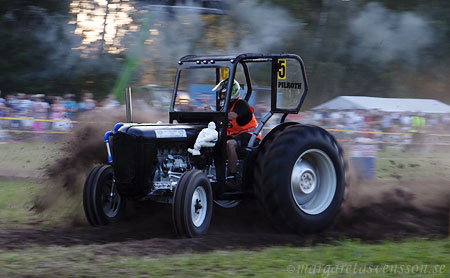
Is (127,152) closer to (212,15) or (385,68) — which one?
(212,15)

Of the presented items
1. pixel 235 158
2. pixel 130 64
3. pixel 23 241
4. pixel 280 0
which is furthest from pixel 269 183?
pixel 280 0

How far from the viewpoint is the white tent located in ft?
59.0

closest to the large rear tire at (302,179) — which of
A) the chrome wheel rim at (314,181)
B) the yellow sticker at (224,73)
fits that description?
the chrome wheel rim at (314,181)

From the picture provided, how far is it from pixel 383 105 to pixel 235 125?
466 inches

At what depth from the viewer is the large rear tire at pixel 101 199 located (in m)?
7.72

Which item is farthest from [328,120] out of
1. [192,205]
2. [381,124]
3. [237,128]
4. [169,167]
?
[192,205]

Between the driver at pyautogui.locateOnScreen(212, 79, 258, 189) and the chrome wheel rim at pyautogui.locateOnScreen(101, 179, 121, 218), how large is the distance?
1.45m

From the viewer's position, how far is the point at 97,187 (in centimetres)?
775

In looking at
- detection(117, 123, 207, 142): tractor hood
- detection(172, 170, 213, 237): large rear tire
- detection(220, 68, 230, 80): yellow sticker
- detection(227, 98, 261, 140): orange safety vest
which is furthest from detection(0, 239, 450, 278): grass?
detection(220, 68, 230, 80): yellow sticker

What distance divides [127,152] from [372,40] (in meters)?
19.0

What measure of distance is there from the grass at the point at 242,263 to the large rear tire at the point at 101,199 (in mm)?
1475

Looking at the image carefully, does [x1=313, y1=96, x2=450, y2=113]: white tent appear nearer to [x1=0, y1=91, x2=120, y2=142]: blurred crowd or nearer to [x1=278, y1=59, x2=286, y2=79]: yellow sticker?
[x1=0, y1=91, x2=120, y2=142]: blurred crowd

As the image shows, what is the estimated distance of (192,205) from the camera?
6973mm

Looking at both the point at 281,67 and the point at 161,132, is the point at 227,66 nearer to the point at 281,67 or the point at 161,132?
the point at 281,67
